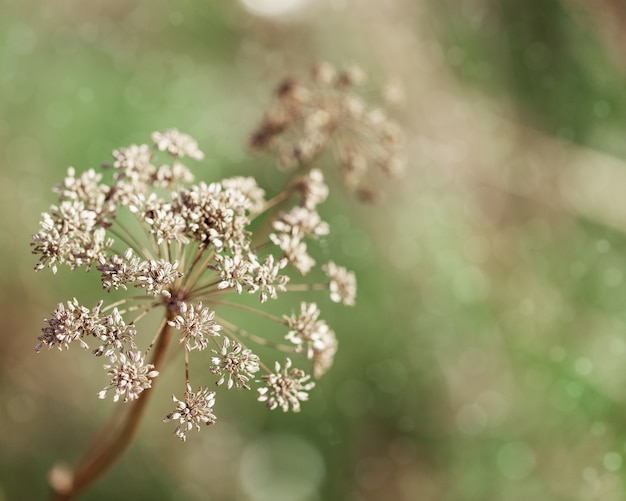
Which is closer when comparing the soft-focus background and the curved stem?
the curved stem

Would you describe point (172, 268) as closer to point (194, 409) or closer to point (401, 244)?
point (194, 409)

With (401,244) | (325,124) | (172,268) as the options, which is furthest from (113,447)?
(401,244)

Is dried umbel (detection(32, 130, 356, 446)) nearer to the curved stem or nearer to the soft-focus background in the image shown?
the curved stem

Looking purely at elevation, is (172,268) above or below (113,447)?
above

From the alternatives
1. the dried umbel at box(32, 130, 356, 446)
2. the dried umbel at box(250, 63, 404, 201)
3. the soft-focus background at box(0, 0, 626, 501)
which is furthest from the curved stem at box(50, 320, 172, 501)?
the soft-focus background at box(0, 0, 626, 501)

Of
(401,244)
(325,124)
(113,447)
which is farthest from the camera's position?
(401,244)

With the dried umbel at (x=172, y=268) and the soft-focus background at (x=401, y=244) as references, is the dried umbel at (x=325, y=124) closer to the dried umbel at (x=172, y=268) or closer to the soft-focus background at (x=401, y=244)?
the dried umbel at (x=172, y=268)

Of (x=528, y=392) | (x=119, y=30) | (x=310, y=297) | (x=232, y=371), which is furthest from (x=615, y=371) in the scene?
(x=119, y=30)

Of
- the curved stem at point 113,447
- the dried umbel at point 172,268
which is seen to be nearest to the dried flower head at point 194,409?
the dried umbel at point 172,268

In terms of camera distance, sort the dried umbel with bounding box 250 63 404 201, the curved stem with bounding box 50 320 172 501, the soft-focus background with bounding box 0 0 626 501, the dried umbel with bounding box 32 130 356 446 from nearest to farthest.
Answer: the dried umbel with bounding box 32 130 356 446, the curved stem with bounding box 50 320 172 501, the dried umbel with bounding box 250 63 404 201, the soft-focus background with bounding box 0 0 626 501
